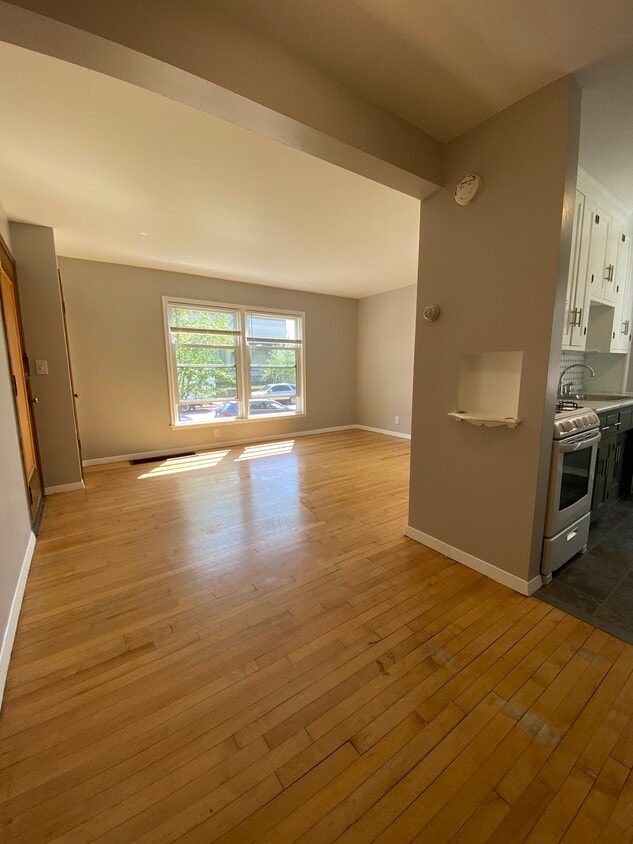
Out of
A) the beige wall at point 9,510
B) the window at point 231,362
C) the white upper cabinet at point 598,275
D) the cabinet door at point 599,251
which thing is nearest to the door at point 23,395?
the beige wall at point 9,510

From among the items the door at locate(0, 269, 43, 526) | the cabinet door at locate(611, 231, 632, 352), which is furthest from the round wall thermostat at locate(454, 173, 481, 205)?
the door at locate(0, 269, 43, 526)

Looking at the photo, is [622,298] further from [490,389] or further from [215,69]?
[215,69]

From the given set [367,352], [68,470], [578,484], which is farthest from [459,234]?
Result: [367,352]

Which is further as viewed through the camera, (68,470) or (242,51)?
(68,470)

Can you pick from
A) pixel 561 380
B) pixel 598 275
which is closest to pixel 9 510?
pixel 598 275

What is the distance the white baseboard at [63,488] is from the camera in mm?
3598

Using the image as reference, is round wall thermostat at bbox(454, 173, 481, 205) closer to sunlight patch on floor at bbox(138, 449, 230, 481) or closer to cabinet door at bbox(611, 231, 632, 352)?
cabinet door at bbox(611, 231, 632, 352)

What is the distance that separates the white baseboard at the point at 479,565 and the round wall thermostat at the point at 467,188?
2205 millimetres

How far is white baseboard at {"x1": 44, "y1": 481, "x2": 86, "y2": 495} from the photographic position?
3598mm

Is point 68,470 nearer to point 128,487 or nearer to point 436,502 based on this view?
point 128,487

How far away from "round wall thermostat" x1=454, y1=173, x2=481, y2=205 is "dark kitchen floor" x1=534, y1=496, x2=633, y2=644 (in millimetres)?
2354

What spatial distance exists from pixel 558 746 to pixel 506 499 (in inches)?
42.8

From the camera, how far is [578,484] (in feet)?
7.23

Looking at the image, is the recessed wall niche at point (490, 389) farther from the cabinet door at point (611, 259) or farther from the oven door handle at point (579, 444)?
the cabinet door at point (611, 259)
